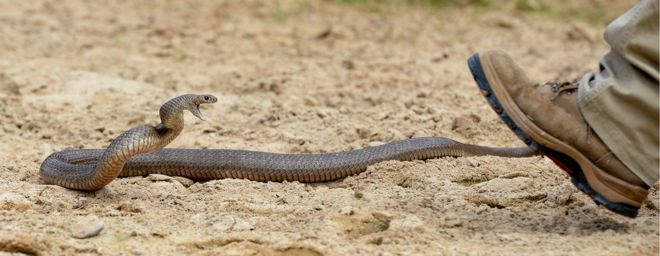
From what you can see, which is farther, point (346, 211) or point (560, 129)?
point (346, 211)

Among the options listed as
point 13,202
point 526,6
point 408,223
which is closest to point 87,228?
point 13,202

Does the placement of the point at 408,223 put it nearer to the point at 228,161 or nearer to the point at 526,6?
the point at 228,161

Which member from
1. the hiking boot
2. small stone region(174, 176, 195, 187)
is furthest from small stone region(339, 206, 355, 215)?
small stone region(174, 176, 195, 187)

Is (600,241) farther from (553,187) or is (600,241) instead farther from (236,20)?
(236,20)

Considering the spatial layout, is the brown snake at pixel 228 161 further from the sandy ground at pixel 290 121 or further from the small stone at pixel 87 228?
the small stone at pixel 87 228

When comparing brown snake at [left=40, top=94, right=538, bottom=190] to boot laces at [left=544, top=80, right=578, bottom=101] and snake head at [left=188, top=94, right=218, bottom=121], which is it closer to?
snake head at [left=188, top=94, right=218, bottom=121]

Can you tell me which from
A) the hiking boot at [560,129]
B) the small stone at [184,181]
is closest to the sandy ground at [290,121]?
the small stone at [184,181]
